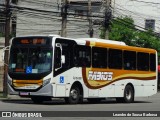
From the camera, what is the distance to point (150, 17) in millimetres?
59406

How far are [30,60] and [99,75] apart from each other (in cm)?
421

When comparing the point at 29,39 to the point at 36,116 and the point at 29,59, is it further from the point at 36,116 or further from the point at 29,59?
the point at 36,116

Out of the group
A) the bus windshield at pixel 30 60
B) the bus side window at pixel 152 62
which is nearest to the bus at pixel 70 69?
the bus windshield at pixel 30 60

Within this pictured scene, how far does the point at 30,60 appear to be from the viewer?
2638 cm

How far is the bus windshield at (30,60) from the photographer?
2595 cm

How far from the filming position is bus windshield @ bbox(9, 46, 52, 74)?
85.1 ft

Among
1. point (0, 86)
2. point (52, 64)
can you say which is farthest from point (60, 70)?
point (0, 86)

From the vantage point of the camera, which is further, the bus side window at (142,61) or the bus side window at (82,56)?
the bus side window at (142,61)

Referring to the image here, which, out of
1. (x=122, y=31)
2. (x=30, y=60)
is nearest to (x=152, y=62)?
(x=30, y=60)

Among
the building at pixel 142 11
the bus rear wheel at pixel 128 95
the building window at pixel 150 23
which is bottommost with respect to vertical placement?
the bus rear wheel at pixel 128 95

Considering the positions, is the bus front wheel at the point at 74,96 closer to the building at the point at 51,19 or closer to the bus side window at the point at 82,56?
the bus side window at the point at 82,56

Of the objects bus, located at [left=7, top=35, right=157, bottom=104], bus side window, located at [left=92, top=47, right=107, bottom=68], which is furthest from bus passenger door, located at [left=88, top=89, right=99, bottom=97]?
bus side window, located at [left=92, top=47, right=107, bottom=68]

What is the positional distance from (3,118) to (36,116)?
117 cm

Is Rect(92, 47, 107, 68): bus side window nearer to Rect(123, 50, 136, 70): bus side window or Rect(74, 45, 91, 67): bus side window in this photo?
Rect(74, 45, 91, 67): bus side window
